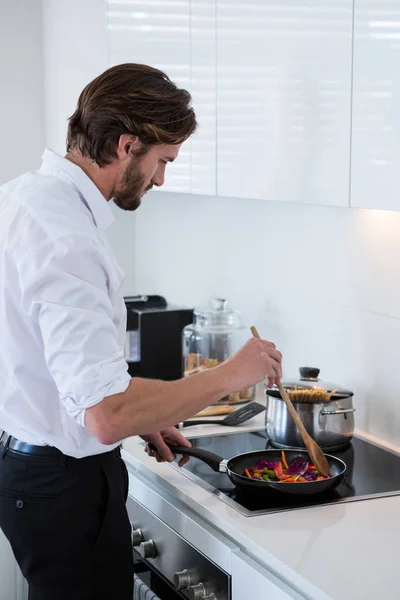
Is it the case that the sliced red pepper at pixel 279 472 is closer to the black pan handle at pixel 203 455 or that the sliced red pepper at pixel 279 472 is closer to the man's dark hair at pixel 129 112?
the black pan handle at pixel 203 455

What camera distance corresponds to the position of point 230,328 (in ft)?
8.80

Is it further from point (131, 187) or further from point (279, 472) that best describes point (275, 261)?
point (131, 187)

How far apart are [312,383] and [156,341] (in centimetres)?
88

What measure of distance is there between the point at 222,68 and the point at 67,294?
2.93 ft

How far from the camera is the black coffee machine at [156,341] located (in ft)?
9.45

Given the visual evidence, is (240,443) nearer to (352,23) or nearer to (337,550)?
(337,550)

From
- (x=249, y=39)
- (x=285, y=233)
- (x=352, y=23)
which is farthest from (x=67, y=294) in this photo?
(x=285, y=233)

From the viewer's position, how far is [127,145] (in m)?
1.54

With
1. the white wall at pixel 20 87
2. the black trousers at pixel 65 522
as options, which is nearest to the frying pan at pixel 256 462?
the black trousers at pixel 65 522

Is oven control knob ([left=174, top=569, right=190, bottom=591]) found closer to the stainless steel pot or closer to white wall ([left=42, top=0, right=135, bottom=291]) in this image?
the stainless steel pot

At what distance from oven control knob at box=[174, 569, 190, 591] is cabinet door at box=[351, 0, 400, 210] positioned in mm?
775

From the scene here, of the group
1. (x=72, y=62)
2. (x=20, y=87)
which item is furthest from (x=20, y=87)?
(x=72, y=62)

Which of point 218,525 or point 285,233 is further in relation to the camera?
point 285,233

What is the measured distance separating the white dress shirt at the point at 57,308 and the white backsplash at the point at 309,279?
0.76 meters
